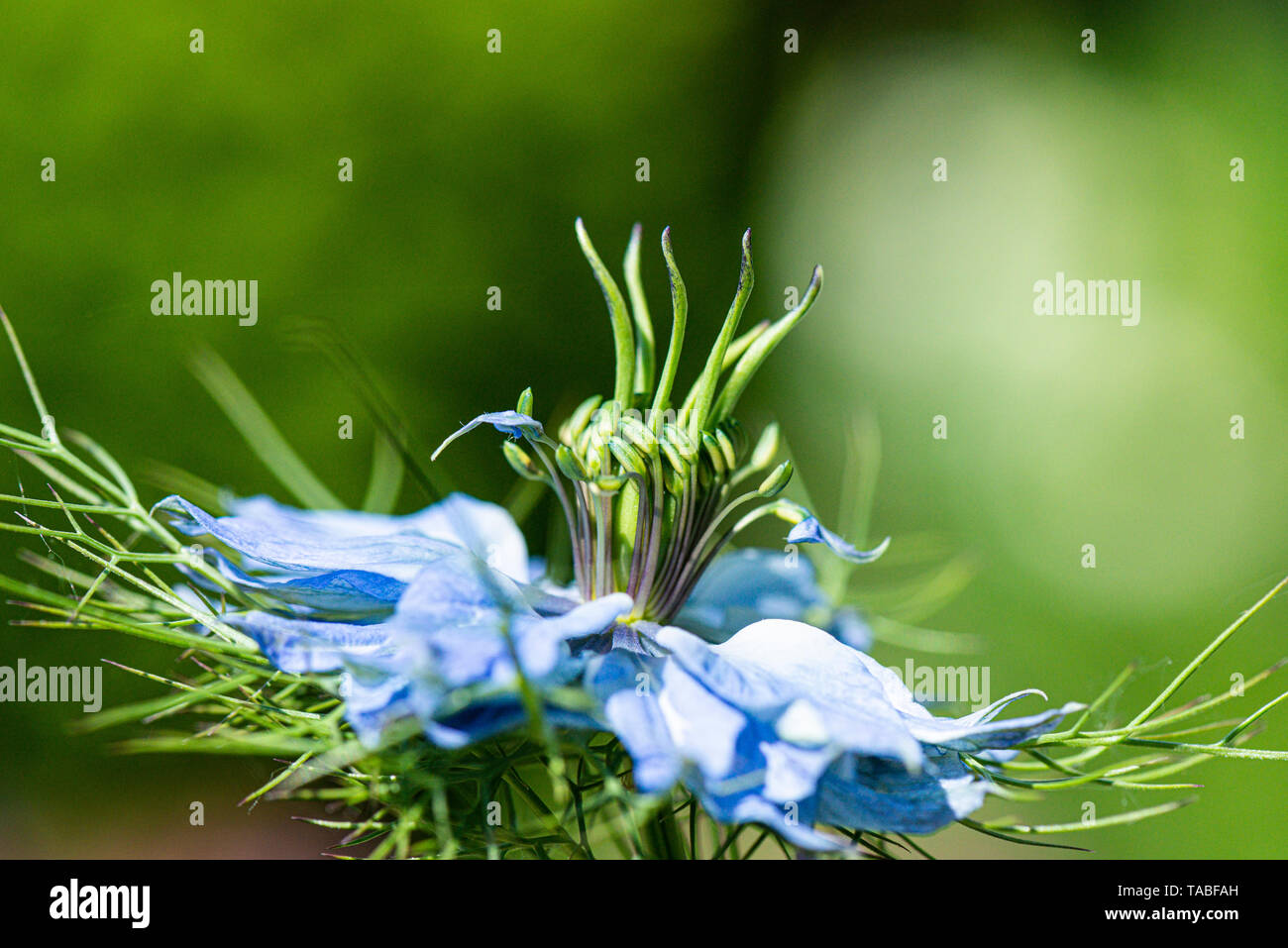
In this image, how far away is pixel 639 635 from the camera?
2.68ft

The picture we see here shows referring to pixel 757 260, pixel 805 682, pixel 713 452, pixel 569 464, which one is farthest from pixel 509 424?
pixel 757 260

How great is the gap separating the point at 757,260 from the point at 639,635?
3.44m

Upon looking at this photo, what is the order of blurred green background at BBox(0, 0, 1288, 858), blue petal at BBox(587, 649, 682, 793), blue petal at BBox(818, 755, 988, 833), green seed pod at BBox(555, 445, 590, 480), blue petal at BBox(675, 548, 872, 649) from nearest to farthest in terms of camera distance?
1. blue petal at BBox(587, 649, 682, 793)
2. blue petal at BBox(818, 755, 988, 833)
3. green seed pod at BBox(555, 445, 590, 480)
4. blue petal at BBox(675, 548, 872, 649)
5. blurred green background at BBox(0, 0, 1288, 858)

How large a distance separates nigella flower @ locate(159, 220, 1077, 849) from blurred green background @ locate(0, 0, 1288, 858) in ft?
5.67

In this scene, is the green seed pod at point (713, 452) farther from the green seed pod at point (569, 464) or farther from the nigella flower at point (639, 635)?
the green seed pod at point (569, 464)

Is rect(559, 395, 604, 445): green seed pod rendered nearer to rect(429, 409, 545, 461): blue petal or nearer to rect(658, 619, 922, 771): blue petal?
rect(429, 409, 545, 461): blue petal

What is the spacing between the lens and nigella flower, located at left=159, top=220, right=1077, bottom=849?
0.61m

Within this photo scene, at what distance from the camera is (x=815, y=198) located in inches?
167

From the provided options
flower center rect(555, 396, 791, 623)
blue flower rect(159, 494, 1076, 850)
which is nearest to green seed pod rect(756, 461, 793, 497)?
flower center rect(555, 396, 791, 623)

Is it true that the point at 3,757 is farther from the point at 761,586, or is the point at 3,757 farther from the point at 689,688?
the point at 689,688

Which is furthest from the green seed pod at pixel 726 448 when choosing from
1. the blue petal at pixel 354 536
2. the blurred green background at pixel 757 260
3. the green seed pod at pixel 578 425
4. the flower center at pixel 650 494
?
the blurred green background at pixel 757 260

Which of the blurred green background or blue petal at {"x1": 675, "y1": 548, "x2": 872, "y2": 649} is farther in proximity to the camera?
the blurred green background

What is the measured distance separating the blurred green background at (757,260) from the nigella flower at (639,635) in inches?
68.0

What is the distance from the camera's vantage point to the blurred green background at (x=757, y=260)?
2588mm
